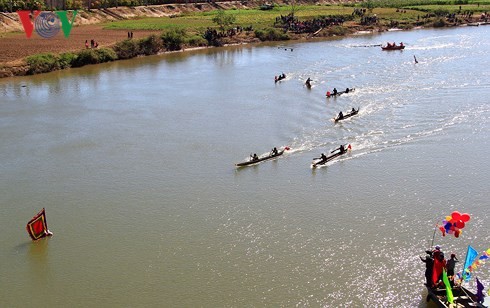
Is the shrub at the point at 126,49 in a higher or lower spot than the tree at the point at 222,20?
lower

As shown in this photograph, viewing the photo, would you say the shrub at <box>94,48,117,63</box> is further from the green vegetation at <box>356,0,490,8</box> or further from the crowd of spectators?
the green vegetation at <box>356,0,490,8</box>

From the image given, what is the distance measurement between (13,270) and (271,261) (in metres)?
8.07

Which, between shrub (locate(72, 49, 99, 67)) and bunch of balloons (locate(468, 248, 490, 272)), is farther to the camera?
shrub (locate(72, 49, 99, 67))

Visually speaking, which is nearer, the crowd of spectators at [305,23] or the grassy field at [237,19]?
the grassy field at [237,19]

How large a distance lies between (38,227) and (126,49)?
3709 cm

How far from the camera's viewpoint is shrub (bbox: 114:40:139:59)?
176 feet

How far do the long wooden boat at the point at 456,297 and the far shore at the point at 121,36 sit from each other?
3939cm

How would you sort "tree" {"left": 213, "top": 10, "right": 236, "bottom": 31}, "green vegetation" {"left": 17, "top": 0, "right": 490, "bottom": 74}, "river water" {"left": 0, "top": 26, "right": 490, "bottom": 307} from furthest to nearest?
"tree" {"left": 213, "top": 10, "right": 236, "bottom": 31} < "green vegetation" {"left": 17, "top": 0, "right": 490, "bottom": 74} < "river water" {"left": 0, "top": 26, "right": 490, "bottom": 307}

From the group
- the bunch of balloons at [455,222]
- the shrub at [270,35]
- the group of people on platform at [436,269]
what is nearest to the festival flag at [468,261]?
the group of people on platform at [436,269]

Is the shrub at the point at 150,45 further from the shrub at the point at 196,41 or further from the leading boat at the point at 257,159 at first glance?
the leading boat at the point at 257,159

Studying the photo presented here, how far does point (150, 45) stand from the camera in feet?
185

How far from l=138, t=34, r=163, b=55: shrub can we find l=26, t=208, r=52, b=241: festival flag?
126 ft

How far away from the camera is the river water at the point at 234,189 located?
17062mm

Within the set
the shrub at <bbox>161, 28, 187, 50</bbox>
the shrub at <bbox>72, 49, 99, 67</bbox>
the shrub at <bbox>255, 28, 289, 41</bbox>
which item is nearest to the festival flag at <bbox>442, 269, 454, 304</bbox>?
the shrub at <bbox>72, 49, 99, 67</bbox>
